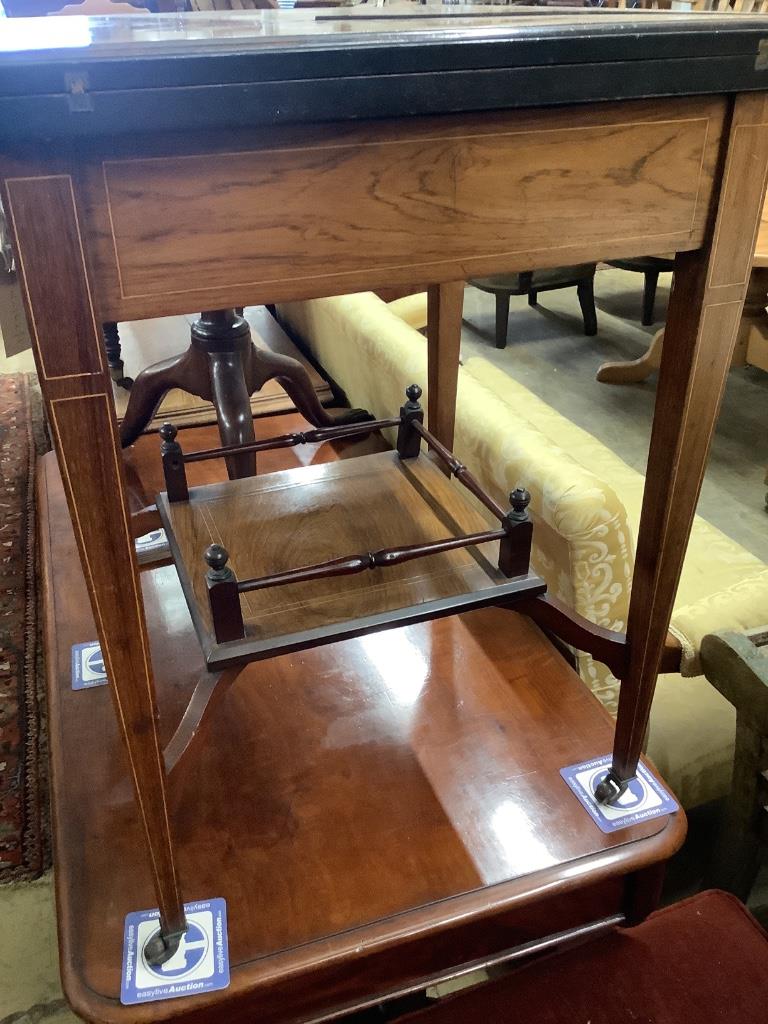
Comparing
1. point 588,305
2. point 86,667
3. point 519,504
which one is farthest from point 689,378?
point 588,305

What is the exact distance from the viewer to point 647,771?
34.7 inches

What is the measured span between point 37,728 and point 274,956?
73cm

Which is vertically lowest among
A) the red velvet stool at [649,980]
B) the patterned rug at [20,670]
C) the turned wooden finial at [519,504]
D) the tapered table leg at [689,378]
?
the patterned rug at [20,670]

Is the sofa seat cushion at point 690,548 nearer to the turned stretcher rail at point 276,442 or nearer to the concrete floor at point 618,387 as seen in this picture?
the turned stretcher rail at point 276,442

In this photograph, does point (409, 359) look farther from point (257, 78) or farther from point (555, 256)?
point (257, 78)

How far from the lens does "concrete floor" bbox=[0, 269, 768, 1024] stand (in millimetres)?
1033

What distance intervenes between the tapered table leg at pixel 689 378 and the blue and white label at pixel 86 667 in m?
0.62

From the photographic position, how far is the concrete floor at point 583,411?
1.03m

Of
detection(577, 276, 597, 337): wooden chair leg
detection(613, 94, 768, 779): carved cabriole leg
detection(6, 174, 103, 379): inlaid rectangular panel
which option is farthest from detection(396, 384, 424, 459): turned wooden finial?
detection(577, 276, 597, 337): wooden chair leg

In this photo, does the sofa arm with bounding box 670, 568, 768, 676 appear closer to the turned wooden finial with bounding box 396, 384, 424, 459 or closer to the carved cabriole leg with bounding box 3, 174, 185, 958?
the turned wooden finial with bounding box 396, 384, 424, 459

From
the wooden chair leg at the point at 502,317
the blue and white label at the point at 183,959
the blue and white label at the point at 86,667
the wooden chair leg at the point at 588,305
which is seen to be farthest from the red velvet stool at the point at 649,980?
the wooden chair leg at the point at 588,305

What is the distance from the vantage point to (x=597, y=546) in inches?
37.5

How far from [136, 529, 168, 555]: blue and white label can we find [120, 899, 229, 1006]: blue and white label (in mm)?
561

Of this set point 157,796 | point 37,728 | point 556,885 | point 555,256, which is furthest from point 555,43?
point 37,728
